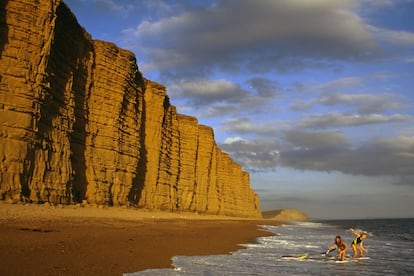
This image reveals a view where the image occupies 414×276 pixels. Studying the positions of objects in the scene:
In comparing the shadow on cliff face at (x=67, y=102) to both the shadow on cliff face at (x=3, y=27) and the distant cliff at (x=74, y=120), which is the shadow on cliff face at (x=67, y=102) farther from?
the shadow on cliff face at (x=3, y=27)

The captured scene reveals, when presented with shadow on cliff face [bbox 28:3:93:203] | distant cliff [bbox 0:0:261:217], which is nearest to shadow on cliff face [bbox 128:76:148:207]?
distant cliff [bbox 0:0:261:217]

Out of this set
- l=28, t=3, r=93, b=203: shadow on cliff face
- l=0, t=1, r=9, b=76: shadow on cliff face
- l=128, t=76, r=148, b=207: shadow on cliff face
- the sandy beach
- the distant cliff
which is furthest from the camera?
l=128, t=76, r=148, b=207: shadow on cliff face

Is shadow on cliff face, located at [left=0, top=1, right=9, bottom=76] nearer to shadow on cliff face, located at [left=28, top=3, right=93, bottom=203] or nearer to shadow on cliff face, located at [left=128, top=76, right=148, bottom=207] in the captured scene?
shadow on cliff face, located at [left=28, top=3, right=93, bottom=203]

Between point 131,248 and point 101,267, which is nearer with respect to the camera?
point 101,267

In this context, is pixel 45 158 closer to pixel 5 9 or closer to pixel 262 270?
pixel 5 9

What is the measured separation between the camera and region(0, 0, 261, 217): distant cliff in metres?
16.7

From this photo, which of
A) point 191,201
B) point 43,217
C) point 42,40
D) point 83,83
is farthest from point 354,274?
point 191,201

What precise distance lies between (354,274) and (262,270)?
8.84ft

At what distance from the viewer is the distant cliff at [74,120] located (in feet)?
54.6

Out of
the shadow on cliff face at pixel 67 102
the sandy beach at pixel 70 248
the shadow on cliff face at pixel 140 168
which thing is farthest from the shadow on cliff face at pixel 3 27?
the shadow on cliff face at pixel 140 168

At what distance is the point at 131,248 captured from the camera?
10188mm

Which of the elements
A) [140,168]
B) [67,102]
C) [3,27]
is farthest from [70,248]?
[140,168]

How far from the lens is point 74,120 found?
2216 centimetres

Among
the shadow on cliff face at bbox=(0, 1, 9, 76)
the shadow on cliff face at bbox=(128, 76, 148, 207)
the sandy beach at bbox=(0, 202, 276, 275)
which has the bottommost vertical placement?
the sandy beach at bbox=(0, 202, 276, 275)
